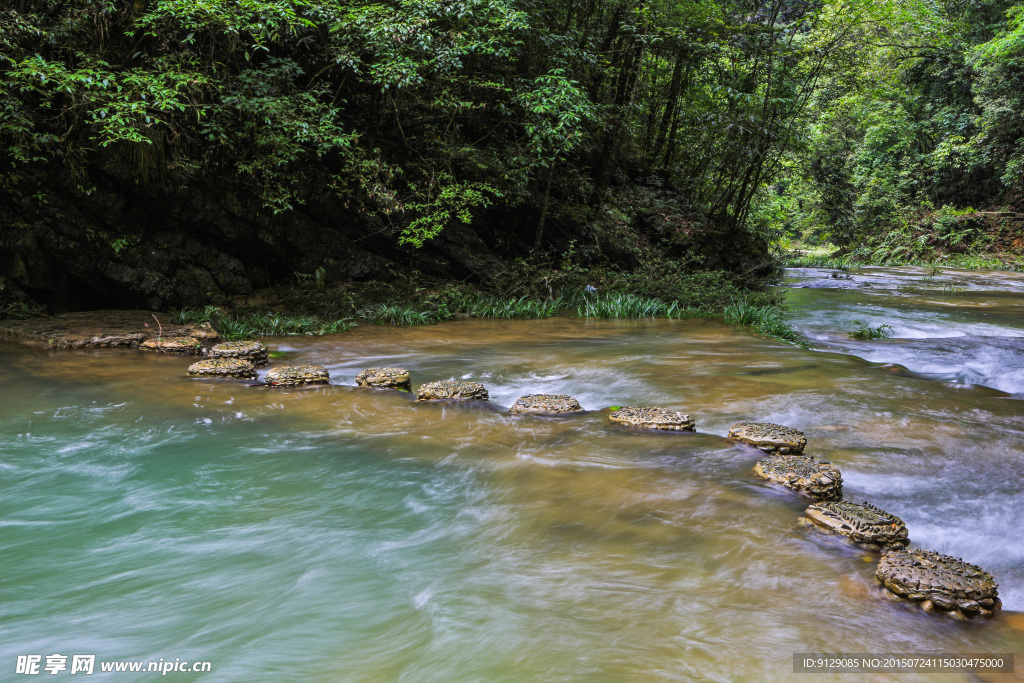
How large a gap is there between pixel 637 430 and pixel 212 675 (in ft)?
10.3

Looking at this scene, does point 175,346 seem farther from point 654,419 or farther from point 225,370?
point 654,419

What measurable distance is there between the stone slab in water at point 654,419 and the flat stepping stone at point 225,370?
3866 mm

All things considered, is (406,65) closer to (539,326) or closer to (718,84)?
(539,326)

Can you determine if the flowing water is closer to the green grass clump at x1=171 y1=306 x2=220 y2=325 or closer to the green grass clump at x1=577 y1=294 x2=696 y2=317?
the green grass clump at x1=171 y1=306 x2=220 y2=325

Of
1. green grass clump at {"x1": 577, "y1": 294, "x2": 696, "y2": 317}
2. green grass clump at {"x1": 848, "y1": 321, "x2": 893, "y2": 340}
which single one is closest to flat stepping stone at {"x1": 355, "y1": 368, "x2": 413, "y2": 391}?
green grass clump at {"x1": 577, "y1": 294, "x2": 696, "y2": 317}

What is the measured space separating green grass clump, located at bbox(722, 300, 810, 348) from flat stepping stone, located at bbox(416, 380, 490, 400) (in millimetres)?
5243

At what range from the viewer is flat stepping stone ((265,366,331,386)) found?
19.5 ft

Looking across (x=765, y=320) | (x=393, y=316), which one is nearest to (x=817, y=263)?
(x=765, y=320)

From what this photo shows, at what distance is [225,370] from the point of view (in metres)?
6.18

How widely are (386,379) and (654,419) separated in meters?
2.68

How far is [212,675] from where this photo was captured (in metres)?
2.23

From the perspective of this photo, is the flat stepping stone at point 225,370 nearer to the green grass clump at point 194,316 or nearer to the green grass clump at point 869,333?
the green grass clump at point 194,316

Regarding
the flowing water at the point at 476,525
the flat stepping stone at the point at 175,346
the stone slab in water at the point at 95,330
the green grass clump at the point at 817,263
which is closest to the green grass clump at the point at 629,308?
the flowing water at the point at 476,525

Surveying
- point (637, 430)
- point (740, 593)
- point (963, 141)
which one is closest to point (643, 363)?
point (637, 430)
